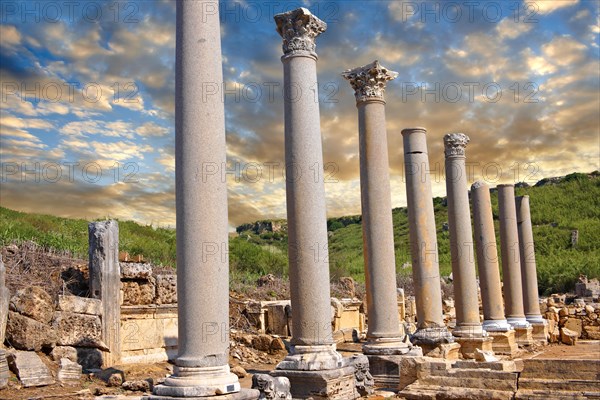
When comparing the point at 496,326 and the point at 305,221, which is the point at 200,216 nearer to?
the point at 305,221

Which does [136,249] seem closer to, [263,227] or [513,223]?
[513,223]

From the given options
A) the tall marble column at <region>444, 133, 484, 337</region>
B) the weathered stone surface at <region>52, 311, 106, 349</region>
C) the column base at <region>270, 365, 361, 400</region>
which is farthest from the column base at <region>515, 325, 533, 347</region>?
the weathered stone surface at <region>52, 311, 106, 349</region>

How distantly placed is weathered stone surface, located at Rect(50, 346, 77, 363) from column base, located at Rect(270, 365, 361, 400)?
17.2 feet

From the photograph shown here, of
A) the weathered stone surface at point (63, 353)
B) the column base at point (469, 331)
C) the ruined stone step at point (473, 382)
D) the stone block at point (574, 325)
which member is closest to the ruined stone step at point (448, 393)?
the ruined stone step at point (473, 382)

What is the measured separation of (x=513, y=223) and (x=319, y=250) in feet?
48.6

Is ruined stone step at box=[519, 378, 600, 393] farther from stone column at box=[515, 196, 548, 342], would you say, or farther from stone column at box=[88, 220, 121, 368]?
stone column at box=[515, 196, 548, 342]

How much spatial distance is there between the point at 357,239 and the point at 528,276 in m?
Result: 58.0

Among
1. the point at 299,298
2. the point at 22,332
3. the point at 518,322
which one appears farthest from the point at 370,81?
the point at 518,322

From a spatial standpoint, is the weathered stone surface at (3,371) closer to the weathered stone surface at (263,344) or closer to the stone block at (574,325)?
the weathered stone surface at (263,344)

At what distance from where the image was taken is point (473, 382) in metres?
11.1

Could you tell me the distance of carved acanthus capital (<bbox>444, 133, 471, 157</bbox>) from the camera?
19434 mm

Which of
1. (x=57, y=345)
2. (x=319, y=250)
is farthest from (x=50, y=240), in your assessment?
(x=319, y=250)

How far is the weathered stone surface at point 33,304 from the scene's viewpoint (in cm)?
1278

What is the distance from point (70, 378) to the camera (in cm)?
1224
